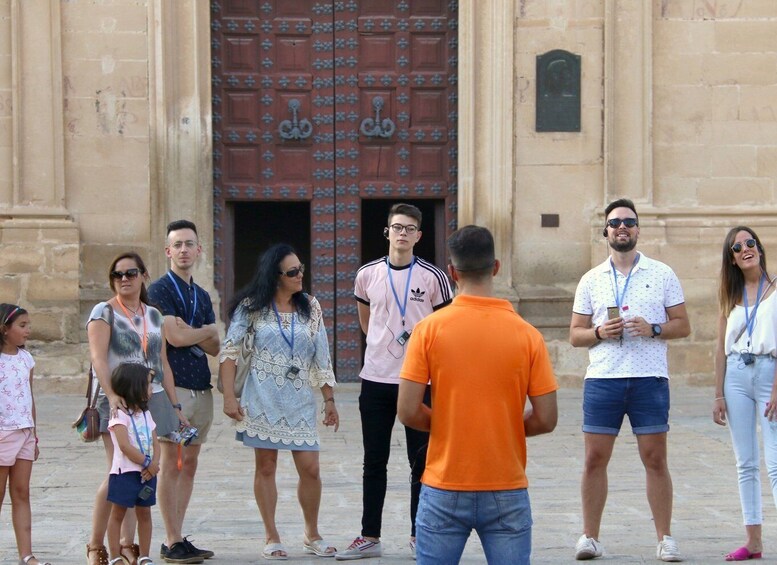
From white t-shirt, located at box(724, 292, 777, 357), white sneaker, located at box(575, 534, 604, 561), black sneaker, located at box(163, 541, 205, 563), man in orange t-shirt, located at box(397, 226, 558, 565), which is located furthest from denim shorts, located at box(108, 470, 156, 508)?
white t-shirt, located at box(724, 292, 777, 357)

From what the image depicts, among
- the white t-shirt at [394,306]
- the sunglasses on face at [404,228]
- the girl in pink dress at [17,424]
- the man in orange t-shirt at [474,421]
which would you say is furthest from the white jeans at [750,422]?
the girl in pink dress at [17,424]

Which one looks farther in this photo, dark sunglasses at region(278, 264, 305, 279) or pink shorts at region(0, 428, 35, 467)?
dark sunglasses at region(278, 264, 305, 279)

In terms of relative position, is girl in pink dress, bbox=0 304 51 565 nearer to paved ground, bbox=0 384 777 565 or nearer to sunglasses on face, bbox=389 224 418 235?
paved ground, bbox=0 384 777 565

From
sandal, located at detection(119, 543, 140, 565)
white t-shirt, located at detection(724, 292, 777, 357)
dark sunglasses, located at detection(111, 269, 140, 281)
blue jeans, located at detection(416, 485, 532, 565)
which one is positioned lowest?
sandal, located at detection(119, 543, 140, 565)

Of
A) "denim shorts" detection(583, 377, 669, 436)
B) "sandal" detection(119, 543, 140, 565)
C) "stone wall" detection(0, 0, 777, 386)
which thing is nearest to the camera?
"sandal" detection(119, 543, 140, 565)

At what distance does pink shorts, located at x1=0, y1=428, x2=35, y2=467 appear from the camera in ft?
22.5

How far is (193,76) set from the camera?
14.6 metres

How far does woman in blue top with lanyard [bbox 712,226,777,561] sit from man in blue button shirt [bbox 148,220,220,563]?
2642mm

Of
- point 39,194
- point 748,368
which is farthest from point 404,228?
point 39,194

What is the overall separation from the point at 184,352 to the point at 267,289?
21.2 inches

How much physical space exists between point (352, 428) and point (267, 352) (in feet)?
16.5

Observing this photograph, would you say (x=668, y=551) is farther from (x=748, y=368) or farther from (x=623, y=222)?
(x=623, y=222)

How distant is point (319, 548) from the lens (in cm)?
729

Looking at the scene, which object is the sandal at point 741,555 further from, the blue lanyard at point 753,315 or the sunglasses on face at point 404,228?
the sunglasses on face at point 404,228
